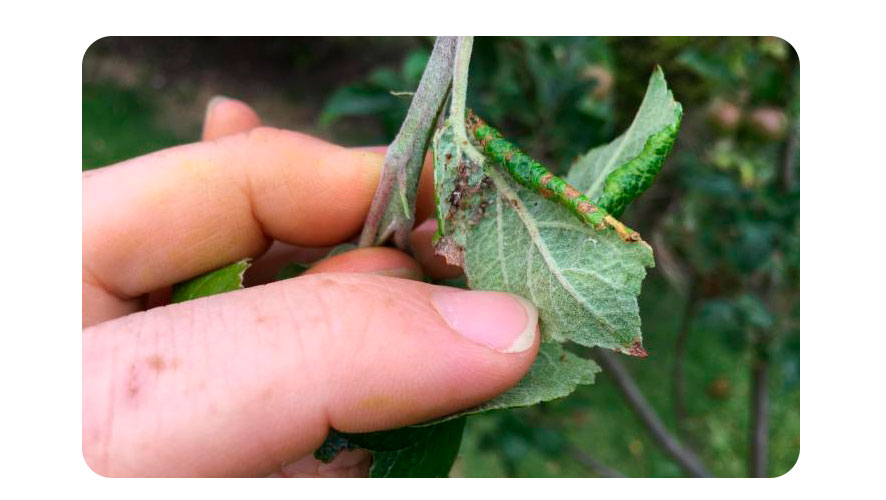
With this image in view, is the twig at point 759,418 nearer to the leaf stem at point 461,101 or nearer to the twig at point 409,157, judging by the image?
the twig at point 409,157

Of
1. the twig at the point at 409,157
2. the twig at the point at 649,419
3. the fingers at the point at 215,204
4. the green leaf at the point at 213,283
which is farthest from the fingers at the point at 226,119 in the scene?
the twig at the point at 649,419

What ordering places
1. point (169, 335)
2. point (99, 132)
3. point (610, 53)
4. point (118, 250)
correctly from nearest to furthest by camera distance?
point (169, 335)
point (118, 250)
point (610, 53)
point (99, 132)

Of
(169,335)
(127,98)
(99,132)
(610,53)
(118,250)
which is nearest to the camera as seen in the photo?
(169,335)

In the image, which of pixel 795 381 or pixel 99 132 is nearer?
pixel 795 381

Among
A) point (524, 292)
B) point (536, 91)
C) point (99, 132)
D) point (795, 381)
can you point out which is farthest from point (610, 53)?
point (99, 132)

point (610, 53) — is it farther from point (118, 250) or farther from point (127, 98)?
point (127, 98)

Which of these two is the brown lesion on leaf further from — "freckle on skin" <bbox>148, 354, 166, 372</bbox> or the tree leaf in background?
"freckle on skin" <bbox>148, 354, 166, 372</bbox>

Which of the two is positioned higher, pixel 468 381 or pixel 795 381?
pixel 468 381
